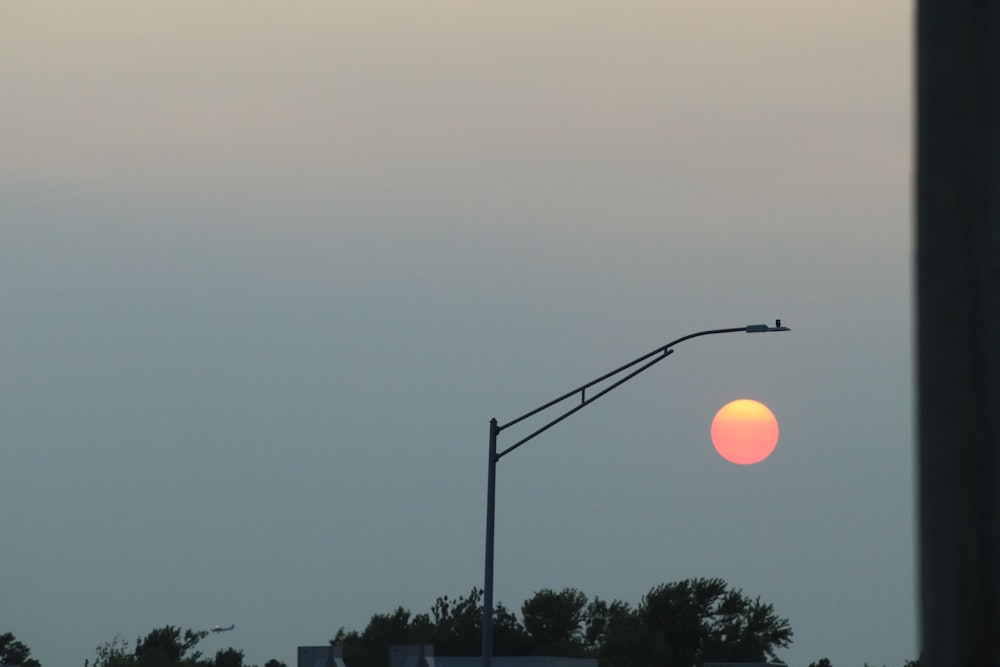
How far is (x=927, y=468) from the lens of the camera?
2859mm

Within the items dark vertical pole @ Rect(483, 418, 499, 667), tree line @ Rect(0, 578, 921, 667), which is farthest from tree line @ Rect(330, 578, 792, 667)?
dark vertical pole @ Rect(483, 418, 499, 667)

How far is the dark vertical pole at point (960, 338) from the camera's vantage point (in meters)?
2.80

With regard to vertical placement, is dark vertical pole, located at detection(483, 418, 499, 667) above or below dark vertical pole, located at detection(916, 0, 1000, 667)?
above

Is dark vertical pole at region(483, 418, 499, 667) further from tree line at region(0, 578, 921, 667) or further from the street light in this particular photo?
tree line at region(0, 578, 921, 667)

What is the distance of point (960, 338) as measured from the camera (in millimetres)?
2836

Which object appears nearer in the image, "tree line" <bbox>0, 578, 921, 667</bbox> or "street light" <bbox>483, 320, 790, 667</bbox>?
"street light" <bbox>483, 320, 790, 667</bbox>

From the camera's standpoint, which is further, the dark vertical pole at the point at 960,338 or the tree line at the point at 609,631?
the tree line at the point at 609,631

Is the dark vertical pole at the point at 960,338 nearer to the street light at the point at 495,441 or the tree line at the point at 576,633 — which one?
the street light at the point at 495,441

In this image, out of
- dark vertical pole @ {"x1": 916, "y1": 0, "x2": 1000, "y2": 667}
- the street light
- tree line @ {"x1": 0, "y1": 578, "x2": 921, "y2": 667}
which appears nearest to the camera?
dark vertical pole @ {"x1": 916, "y1": 0, "x2": 1000, "y2": 667}

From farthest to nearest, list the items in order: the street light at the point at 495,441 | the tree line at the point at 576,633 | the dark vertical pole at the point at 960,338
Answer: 1. the tree line at the point at 576,633
2. the street light at the point at 495,441
3. the dark vertical pole at the point at 960,338

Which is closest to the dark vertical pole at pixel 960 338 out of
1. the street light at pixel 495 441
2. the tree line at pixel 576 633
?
the street light at pixel 495 441

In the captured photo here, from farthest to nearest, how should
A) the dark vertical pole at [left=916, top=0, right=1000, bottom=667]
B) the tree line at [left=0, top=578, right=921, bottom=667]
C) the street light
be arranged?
1. the tree line at [left=0, top=578, right=921, bottom=667]
2. the street light
3. the dark vertical pole at [left=916, top=0, right=1000, bottom=667]

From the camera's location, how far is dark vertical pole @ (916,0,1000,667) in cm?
280

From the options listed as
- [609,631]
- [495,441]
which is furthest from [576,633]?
[495,441]
